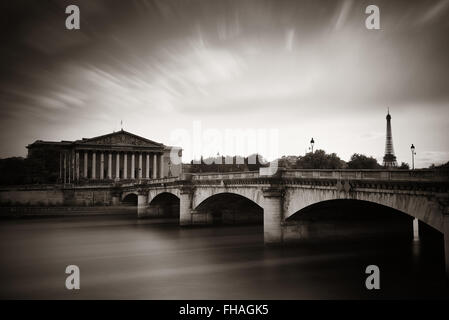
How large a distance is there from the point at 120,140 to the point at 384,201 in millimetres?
111102

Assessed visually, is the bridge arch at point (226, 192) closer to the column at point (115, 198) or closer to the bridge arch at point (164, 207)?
the bridge arch at point (164, 207)

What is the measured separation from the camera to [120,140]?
409 feet

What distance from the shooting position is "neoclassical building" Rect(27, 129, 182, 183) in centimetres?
11338

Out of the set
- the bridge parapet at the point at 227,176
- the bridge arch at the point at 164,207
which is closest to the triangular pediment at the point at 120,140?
the bridge arch at the point at 164,207

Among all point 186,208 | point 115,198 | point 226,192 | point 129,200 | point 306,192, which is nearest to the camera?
point 306,192

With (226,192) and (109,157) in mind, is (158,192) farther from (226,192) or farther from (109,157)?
(109,157)

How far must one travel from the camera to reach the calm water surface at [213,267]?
22.1 m

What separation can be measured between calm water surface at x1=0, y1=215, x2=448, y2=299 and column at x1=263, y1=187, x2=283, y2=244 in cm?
119

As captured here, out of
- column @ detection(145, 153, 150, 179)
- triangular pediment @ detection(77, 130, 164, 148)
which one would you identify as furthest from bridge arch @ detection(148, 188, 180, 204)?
column @ detection(145, 153, 150, 179)

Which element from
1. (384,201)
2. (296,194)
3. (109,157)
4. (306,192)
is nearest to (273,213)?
(296,194)

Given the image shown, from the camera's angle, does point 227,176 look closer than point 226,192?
Yes
